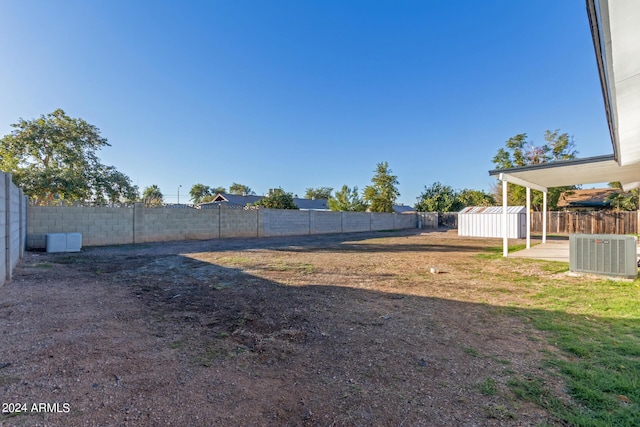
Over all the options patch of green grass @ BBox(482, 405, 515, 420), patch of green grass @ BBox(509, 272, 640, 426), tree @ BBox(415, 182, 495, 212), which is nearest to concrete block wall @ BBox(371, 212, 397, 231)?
tree @ BBox(415, 182, 495, 212)

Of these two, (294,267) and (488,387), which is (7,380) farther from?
(294,267)

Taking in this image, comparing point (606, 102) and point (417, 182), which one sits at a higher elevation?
point (417, 182)

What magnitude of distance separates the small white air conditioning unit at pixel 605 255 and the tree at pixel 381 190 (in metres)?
22.5

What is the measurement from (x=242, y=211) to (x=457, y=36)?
531 inches

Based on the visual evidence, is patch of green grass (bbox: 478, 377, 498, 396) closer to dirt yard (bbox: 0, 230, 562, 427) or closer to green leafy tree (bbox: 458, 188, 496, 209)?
dirt yard (bbox: 0, 230, 562, 427)

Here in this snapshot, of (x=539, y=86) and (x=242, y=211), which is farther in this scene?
(x=242, y=211)

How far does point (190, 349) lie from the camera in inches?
102

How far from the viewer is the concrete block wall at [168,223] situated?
1025 cm

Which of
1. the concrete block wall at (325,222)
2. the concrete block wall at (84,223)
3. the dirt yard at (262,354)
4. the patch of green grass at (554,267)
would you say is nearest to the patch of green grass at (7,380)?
the dirt yard at (262,354)

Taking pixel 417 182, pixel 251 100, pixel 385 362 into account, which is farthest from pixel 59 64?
pixel 417 182

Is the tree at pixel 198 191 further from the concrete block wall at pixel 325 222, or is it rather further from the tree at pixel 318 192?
the concrete block wall at pixel 325 222

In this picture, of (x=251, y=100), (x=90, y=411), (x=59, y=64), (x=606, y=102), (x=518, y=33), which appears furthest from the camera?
(x=251, y=100)

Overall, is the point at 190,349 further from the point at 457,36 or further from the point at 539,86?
the point at 539,86

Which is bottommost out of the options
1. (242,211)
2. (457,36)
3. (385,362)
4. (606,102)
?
(385,362)
